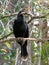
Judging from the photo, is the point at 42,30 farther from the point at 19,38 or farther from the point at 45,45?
the point at 19,38

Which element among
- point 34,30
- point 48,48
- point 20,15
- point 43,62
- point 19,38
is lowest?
point 43,62

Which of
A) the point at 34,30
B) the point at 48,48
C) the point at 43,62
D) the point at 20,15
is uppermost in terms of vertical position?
the point at 20,15

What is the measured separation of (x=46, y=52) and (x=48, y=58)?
0.72 feet

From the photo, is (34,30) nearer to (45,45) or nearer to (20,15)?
(45,45)

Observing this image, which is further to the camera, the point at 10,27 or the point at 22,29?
the point at 10,27

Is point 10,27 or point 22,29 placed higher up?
point 22,29

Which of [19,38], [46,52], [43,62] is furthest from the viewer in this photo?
[43,62]

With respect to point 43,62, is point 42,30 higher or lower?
higher

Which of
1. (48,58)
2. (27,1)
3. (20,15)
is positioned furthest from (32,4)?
(48,58)

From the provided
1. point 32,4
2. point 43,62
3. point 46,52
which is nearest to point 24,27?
point 32,4

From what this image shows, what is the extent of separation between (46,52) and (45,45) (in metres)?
0.12

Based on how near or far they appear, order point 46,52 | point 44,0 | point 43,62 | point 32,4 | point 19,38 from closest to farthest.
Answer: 1. point 19,38
2. point 32,4
3. point 44,0
4. point 46,52
5. point 43,62

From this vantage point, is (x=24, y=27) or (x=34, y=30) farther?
(x=34, y=30)

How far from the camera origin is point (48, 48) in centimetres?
443
